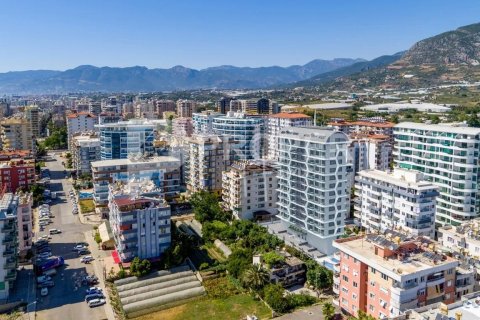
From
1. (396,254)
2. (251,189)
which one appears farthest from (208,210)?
(396,254)

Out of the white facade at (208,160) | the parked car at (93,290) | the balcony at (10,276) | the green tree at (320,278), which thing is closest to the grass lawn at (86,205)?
the white facade at (208,160)

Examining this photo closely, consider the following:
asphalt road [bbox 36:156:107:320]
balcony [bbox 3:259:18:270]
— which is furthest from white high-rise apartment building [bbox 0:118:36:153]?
balcony [bbox 3:259:18:270]

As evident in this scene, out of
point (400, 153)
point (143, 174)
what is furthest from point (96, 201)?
point (400, 153)

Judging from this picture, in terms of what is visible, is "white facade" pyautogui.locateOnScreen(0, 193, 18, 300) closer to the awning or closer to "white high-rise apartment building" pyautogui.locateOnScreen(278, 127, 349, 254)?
the awning

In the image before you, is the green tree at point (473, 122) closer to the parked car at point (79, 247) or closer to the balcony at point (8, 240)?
the parked car at point (79, 247)

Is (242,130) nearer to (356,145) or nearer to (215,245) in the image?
(356,145)

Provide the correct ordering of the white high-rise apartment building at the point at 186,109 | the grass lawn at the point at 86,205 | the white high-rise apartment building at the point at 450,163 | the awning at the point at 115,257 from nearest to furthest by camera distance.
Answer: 1. the awning at the point at 115,257
2. the white high-rise apartment building at the point at 450,163
3. the grass lawn at the point at 86,205
4. the white high-rise apartment building at the point at 186,109
